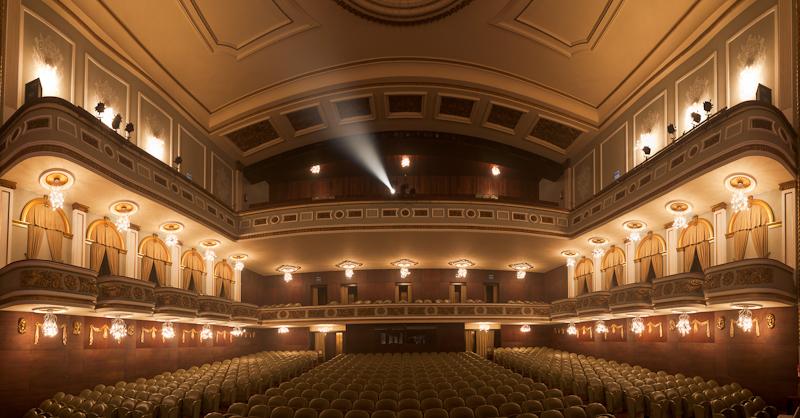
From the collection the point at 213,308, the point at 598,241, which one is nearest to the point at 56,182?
the point at 213,308

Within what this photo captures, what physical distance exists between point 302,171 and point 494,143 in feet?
30.9

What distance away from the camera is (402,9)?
18750 millimetres

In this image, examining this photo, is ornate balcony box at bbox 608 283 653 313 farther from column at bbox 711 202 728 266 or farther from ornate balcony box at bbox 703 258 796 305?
ornate balcony box at bbox 703 258 796 305

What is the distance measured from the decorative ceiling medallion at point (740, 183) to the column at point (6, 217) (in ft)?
52.7

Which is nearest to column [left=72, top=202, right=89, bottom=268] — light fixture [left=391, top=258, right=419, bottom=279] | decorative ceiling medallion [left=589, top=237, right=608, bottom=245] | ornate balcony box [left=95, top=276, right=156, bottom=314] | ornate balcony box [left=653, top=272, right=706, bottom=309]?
ornate balcony box [left=95, top=276, right=156, bottom=314]

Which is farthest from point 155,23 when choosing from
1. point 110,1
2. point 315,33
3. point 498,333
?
point 498,333

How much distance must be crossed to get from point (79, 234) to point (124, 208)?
4.34ft

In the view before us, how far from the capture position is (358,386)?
1196 centimetres

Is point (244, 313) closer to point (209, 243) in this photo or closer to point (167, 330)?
point (209, 243)

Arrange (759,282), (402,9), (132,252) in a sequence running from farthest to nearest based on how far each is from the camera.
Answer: (402,9) → (132,252) → (759,282)

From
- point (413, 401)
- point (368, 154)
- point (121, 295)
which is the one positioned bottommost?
point (413, 401)

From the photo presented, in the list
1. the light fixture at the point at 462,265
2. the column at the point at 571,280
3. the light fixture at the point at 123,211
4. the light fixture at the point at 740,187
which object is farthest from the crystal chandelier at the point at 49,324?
the column at the point at 571,280

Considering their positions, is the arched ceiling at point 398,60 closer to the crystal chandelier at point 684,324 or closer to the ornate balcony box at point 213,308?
the ornate balcony box at point 213,308

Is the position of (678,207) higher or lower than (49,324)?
higher
